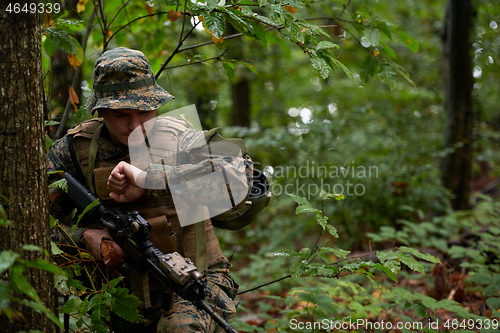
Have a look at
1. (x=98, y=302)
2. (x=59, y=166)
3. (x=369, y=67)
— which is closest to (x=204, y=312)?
(x=98, y=302)

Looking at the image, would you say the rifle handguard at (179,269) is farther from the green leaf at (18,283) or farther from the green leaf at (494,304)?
the green leaf at (494,304)

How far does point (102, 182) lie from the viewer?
2229 mm

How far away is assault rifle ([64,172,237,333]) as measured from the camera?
1795mm

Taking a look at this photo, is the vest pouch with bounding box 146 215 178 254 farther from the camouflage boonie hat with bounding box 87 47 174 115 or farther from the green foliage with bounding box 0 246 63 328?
the green foliage with bounding box 0 246 63 328

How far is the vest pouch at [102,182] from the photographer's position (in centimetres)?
222

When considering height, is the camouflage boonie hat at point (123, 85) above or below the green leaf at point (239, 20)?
below

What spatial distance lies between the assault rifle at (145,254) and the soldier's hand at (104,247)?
1.4 inches

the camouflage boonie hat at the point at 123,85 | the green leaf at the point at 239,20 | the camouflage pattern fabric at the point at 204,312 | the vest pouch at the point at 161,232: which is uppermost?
the green leaf at the point at 239,20

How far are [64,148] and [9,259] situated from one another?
1.37 metres

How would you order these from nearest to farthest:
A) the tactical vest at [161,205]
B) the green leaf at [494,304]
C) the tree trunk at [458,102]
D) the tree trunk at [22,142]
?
the tree trunk at [22,142]
the tactical vest at [161,205]
the green leaf at [494,304]
the tree trunk at [458,102]

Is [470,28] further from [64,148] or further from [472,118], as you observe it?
[64,148]

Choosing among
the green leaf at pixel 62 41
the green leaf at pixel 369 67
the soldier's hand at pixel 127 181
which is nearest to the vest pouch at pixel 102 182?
the soldier's hand at pixel 127 181

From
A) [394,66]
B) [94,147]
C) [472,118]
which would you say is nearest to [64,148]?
[94,147]

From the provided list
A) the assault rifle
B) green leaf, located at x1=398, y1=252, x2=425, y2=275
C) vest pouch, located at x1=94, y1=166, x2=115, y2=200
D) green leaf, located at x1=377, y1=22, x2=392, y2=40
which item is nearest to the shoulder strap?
the assault rifle
